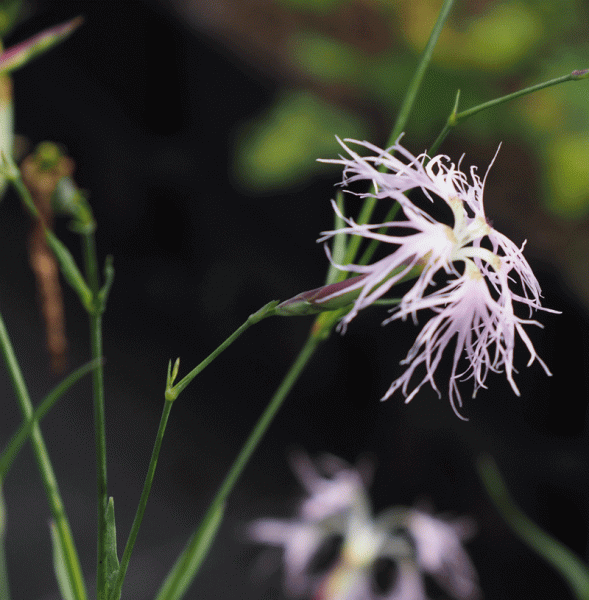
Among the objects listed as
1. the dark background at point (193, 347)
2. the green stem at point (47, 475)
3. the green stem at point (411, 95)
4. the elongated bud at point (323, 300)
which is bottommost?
the dark background at point (193, 347)

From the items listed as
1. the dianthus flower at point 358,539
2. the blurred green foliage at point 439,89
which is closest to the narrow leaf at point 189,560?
the dianthus flower at point 358,539

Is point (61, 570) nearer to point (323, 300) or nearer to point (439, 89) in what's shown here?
point (323, 300)

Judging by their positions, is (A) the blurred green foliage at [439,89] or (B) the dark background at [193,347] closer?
Answer: (A) the blurred green foliage at [439,89]

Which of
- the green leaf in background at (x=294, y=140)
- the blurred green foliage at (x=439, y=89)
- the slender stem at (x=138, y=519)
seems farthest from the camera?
the green leaf in background at (x=294, y=140)

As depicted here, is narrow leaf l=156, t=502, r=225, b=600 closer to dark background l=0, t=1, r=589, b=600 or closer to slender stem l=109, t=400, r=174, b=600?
slender stem l=109, t=400, r=174, b=600

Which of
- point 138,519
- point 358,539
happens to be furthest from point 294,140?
point 138,519

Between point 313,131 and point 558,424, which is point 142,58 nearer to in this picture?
point 313,131

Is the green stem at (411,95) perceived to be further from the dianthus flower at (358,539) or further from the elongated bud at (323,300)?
the dianthus flower at (358,539)

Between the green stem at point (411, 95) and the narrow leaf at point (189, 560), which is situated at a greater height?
the green stem at point (411, 95)
